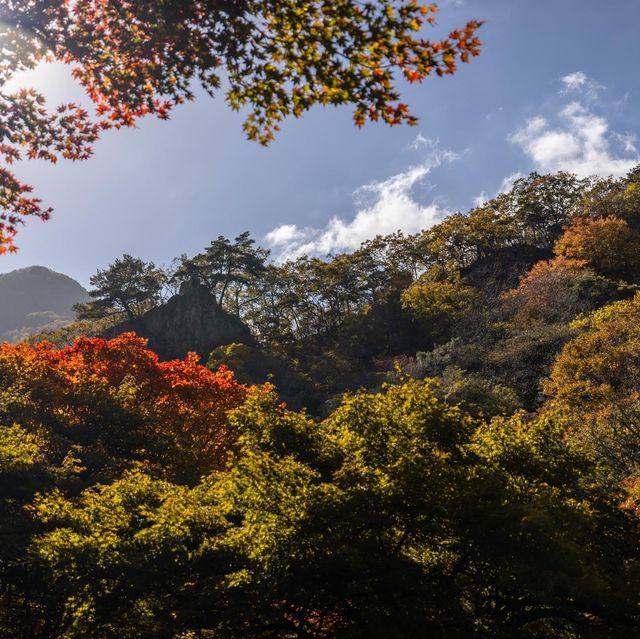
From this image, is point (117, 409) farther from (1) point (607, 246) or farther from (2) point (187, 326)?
(1) point (607, 246)

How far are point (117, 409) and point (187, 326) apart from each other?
30.6m

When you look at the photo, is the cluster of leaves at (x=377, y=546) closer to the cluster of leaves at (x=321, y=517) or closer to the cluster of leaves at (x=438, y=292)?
the cluster of leaves at (x=321, y=517)

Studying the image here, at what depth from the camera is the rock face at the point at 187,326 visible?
46719mm

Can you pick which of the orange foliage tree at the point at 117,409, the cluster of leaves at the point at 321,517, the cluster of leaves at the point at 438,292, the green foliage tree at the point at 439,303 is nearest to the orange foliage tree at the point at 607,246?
the cluster of leaves at the point at 438,292

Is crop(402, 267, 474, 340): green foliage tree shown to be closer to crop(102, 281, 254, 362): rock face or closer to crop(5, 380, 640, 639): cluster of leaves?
crop(102, 281, 254, 362): rock face

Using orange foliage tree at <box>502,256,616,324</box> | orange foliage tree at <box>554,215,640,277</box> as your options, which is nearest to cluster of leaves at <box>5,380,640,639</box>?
orange foliage tree at <box>502,256,616,324</box>

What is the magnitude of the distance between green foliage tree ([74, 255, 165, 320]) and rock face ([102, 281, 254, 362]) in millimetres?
3906

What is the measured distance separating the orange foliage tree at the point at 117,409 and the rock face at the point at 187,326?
68.0ft

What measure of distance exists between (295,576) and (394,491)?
226cm

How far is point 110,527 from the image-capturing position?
9.92m

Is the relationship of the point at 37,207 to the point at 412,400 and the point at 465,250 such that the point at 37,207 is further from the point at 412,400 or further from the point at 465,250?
the point at 465,250

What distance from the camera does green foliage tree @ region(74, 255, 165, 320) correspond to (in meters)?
51.4

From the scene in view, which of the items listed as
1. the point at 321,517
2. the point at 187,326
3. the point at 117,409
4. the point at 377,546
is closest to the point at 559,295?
the point at 117,409

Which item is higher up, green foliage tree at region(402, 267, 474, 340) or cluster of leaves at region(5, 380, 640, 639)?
green foliage tree at region(402, 267, 474, 340)
